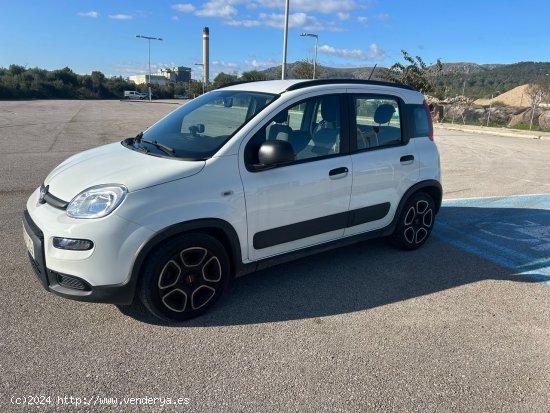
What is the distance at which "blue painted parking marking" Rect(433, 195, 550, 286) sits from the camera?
482 centimetres

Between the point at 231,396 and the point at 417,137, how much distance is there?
3408mm

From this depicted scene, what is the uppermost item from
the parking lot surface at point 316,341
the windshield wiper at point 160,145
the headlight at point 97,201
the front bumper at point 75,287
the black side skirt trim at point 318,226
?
the windshield wiper at point 160,145

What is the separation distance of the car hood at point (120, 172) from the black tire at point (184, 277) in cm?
47

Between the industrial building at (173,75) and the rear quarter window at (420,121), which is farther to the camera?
the industrial building at (173,75)

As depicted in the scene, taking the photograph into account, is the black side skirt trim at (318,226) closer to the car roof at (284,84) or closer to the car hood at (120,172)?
the car hood at (120,172)

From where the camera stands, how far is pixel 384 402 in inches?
102

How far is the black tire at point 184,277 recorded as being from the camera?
312 centimetres

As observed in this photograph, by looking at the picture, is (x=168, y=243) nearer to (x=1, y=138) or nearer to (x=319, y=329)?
(x=319, y=329)

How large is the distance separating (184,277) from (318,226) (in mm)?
1294

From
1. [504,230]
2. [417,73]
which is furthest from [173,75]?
[504,230]

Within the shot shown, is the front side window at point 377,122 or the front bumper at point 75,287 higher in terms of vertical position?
the front side window at point 377,122

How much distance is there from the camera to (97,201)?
299cm

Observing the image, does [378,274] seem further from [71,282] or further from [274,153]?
[71,282]

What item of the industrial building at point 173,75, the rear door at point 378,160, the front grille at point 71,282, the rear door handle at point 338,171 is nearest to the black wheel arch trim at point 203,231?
the front grille at point 71,282
